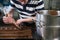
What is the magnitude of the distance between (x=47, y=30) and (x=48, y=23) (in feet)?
0.12

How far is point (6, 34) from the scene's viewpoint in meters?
0.76

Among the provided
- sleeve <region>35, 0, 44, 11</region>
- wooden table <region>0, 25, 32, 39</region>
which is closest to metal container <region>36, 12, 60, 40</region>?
wooden table <region>0, 25, 32, 39</region>

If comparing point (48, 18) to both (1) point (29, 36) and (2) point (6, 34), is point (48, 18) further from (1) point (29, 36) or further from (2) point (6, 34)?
(2) point (6, 34)

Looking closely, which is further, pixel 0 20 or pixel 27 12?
pixel 27 12

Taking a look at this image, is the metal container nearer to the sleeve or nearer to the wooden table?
the wooden table

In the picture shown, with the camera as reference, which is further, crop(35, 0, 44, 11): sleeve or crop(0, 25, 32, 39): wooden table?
crop(35, 0, 44, 11): sleeve

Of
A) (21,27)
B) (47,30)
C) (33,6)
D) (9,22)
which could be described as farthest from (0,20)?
(47,30)

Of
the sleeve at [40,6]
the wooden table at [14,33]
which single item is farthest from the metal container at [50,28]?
the sleeve at [40,6]

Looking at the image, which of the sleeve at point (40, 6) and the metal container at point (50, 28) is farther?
the sleeve at point (40, 6)

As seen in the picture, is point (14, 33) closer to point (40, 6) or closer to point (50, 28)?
point (50, 28)

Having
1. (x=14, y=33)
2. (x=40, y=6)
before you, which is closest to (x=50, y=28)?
(x=14, y=33)

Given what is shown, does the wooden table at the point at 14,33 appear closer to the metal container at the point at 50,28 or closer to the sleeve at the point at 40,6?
the metal container at the point at 50,28

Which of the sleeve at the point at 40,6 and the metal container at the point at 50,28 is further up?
the sleeve at the point at 40,6

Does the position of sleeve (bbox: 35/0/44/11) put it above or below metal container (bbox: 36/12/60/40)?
above
